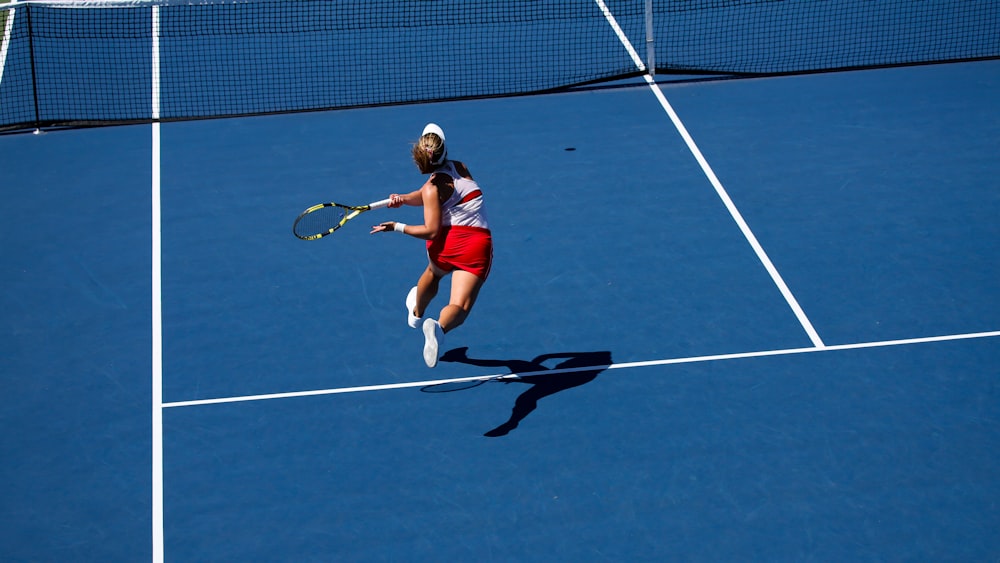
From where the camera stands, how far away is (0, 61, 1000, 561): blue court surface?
7.62 meters

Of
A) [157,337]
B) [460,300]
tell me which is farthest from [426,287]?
[157,337]

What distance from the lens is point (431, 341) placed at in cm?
801

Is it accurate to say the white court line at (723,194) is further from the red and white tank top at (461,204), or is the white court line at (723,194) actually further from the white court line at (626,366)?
the red and white tank top at (461,204)

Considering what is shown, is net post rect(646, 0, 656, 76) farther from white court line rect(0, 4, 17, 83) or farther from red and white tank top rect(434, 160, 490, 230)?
white court line rect(0, 4, 17, 83)

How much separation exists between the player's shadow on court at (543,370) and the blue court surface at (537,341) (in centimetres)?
3

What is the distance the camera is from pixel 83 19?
1583 cm

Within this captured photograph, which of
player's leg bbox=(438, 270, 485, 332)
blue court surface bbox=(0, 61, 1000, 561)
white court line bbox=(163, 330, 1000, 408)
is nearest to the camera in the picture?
blue court surface bbox=(0, 61, 1000, 561)

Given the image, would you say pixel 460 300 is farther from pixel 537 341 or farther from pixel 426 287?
pixel 537 341

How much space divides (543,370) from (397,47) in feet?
23.8

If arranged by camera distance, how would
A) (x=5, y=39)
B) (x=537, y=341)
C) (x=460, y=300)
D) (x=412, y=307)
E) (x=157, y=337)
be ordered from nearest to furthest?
(x=460, y=300), (x=412, y=307), (x=537, y=341), (x=157, y=337), (x=5, y=39)

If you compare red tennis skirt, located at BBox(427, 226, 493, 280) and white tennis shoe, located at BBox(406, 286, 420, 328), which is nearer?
red tennis skirt, located at BBox(427, 226, 493, 280)

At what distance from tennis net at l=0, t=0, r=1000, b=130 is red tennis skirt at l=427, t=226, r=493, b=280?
19.6 feet

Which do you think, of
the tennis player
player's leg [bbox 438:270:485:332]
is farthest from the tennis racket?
player's leg [bbox 438:270:485:332]

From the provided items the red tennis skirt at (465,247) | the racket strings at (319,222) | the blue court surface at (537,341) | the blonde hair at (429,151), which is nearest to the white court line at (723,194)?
the blue court surface at (537,341)
